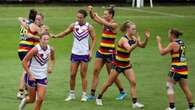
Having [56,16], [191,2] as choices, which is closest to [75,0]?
[191,2]

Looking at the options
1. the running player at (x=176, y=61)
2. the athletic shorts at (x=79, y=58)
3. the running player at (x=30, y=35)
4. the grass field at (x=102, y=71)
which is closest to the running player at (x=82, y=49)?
the athletic shorts at (x=79, y=58)

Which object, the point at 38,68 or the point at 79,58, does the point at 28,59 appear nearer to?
the point at 38,68

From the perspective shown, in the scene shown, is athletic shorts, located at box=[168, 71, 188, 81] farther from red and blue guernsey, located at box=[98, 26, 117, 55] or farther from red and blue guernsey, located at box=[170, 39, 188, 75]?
red and blue guernsey, located at box=[98, 26, 117, 55]

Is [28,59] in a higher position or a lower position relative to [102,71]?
higher

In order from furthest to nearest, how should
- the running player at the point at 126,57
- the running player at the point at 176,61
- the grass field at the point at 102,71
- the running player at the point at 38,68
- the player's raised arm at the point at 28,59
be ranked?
the grass field at the point at 102,71 < the running player at the point at 126,57 < the running player at the point at 176,61 < the running player at the point at 38,68 < the player's raised arm at the point at 28,59

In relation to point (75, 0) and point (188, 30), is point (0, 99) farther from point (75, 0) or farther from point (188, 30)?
point (75, 0)

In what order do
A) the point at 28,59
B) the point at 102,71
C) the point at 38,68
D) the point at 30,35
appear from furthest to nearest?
the point at 102,71, the point at 30,35, the point at 38,68, the point at 28,59

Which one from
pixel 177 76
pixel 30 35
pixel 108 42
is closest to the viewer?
pixel 177 76

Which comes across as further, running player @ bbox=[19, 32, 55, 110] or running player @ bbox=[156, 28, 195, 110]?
running player @ bbox=[156, 28, 195, 110]

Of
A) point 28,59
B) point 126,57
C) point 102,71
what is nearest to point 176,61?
point 126,57

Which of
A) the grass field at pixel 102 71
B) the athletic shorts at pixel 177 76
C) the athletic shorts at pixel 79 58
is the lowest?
the grass field at pixel 102 71

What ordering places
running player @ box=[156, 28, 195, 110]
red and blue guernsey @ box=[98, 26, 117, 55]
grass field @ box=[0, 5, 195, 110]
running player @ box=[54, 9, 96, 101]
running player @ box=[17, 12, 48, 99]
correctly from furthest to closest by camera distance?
red and blue guernsey @ box=[98, 26, 117, 55] → running player @ box=[54, 9, 96, 101] → grass field @ box=[0, 5, 195, 110] → running player @ box=[17, 12, 48, 99] → running player @ box=[156, 28, 195, 110]

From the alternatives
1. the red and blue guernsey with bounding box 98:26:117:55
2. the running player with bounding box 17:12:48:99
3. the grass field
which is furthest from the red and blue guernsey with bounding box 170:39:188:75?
the running player with bounding box 17:12:48:99

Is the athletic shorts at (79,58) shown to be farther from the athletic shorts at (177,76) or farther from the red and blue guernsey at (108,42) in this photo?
the athletic shorts at (177,76)
